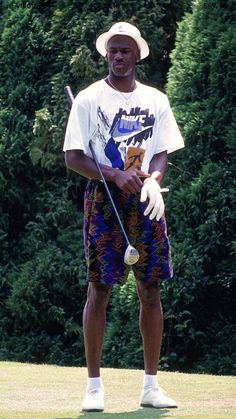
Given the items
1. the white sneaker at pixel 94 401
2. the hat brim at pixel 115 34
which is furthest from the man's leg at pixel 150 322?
the hat brim at pixel 115 34

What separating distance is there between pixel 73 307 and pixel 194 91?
2509 mm

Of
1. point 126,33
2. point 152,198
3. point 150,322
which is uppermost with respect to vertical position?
point 126,33

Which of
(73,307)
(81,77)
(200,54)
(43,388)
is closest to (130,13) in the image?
(81,77)

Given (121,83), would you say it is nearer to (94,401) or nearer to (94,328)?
(94,328)

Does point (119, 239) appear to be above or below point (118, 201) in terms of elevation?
below

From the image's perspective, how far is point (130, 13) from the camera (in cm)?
1206

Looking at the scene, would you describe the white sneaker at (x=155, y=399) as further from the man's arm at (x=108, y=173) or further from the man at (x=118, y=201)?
the man's arm at (x=108, y=173)

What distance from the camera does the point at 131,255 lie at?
6.67 meters

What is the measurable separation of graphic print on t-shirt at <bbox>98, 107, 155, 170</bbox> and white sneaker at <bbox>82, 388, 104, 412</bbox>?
48.6 inches

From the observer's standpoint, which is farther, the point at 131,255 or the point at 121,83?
the point at 121,83

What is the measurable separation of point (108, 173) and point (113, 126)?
282 mm

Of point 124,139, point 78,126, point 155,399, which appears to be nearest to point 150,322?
point 155,399

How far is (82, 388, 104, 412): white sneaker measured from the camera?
22.0ft

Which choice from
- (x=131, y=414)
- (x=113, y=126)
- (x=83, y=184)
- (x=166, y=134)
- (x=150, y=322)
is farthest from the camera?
(x=83, y=184)
